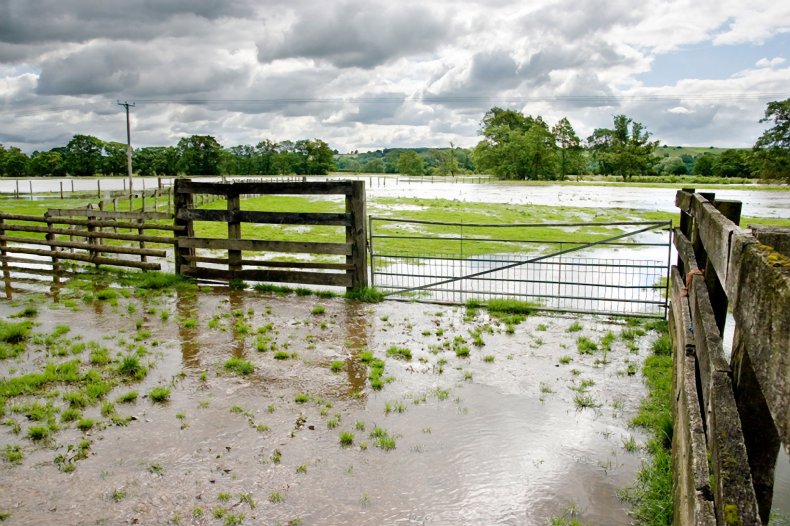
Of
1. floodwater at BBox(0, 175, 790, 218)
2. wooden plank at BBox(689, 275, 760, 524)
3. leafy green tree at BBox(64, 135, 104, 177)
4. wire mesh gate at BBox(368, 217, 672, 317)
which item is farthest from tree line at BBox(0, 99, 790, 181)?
wooden plank at BBox(689, 275, 760, 524)

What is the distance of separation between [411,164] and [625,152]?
72766mm

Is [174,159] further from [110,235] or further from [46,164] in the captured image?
[110,235]

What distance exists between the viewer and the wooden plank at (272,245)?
11.1 meters

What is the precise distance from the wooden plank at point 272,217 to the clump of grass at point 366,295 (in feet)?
4.34

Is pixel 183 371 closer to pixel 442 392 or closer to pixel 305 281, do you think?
pixel 442 392

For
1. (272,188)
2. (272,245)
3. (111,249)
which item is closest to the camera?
(272,245)

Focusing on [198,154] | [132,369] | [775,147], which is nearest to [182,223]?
[132,369]

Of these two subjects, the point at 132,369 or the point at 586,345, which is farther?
the point at 586,345

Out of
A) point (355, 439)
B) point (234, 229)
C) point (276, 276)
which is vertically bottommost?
point (355, 439)

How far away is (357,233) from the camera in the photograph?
11.1 m

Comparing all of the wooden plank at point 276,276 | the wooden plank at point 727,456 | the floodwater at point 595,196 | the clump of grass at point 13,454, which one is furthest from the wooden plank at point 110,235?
the wooden plank at point 727,456

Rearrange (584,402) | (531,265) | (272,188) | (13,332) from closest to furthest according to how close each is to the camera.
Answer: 1. (584,402)
2. (13,332)
3. (272,188)
4. (531,265)

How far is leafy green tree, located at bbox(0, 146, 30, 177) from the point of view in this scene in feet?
387

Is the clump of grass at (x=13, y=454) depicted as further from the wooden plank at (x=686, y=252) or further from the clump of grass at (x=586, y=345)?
the clump of grass at (x=586, y=345)
